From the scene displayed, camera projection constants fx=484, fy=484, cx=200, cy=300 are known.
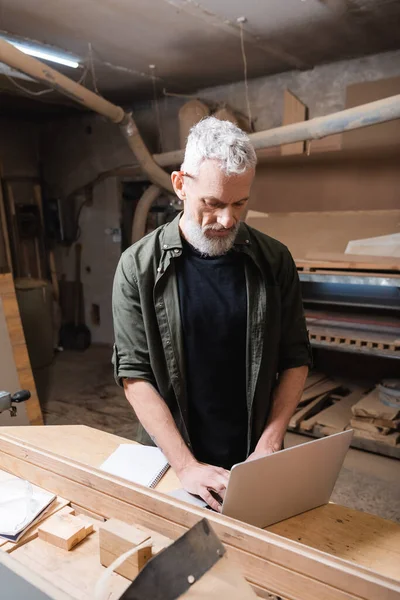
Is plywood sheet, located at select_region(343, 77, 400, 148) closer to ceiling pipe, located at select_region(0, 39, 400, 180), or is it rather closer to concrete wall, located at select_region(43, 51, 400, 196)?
concrete wall, located at select_region(43, 51, 400, 196)

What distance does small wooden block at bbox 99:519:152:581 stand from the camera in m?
0.79

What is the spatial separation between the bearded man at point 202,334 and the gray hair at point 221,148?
0.11 metres

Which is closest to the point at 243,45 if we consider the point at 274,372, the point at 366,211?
the point at 366,211

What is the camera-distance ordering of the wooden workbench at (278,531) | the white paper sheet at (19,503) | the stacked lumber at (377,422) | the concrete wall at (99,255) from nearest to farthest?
the wooden workbench at (278,531) → the white paper sheet at (19,503) → the stacked lumber at (377,422) → the concrete wall at (99,255)

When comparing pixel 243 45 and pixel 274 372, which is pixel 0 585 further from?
pixel 243 45

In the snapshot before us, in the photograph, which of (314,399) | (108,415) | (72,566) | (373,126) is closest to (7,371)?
(108,415)

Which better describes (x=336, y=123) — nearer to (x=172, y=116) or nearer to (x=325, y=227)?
(x=325, y=227)

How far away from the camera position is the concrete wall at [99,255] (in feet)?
16.5

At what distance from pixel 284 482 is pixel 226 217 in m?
0.60

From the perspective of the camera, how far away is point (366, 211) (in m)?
3.33

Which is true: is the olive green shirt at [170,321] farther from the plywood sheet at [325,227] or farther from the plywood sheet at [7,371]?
the plywood sheet at [7,371]

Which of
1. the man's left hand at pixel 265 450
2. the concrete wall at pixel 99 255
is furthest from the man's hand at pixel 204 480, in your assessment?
the concrete wall at pixel 99 255

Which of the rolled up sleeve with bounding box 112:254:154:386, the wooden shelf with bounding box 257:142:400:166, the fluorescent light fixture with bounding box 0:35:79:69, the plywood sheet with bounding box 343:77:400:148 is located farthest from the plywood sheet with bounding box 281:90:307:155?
the rolled up sleeve with bounding box 112:254:154:386

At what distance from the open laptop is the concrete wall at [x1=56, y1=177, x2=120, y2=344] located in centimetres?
423
